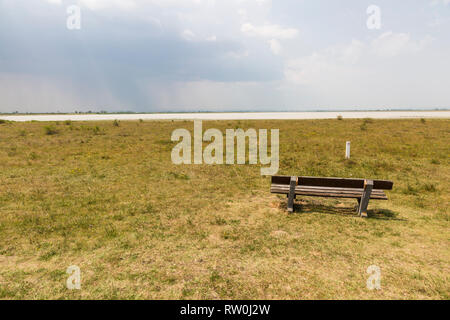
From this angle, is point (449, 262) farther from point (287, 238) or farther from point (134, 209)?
point (134, 209)

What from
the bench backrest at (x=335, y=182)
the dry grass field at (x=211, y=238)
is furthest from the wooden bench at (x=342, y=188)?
the dry grass field at (x=211, y=238)

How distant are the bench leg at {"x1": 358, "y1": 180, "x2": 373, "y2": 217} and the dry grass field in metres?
0.24

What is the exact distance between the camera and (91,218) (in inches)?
245

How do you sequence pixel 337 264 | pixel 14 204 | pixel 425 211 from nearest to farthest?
pixel 337 264 → pixel 425 211 → pixel 14 204

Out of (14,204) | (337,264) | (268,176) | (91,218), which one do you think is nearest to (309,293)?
(337,264)

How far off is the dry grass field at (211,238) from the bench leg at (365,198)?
0.24 m

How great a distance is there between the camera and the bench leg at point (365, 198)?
591cm

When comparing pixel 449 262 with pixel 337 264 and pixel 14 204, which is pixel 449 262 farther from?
pixel 14 204

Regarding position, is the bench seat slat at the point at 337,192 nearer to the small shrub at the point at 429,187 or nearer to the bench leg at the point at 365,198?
the bench leg at the point at 365,198
